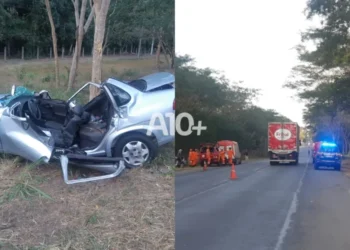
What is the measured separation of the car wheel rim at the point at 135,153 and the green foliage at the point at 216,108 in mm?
1742

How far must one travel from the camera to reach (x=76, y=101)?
4.43 meters

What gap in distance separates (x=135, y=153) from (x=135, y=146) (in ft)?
0.40

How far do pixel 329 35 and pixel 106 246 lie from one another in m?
2.11

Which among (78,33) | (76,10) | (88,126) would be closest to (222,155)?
(88,126)

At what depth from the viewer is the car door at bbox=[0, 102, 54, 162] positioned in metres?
4.46

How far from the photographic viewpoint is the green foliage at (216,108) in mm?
1916

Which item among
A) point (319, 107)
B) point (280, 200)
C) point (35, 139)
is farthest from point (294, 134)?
point (35, 139)

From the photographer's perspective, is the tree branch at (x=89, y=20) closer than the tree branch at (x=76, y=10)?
Yes

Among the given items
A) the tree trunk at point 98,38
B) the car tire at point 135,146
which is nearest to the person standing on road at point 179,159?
the car tire at point 135,146

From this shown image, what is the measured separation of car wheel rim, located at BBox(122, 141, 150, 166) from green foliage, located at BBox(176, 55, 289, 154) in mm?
1742

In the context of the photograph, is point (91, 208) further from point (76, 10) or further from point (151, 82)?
point (76, 10)

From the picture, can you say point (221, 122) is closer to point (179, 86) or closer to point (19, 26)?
point (179, 86)

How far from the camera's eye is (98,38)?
13.5ft

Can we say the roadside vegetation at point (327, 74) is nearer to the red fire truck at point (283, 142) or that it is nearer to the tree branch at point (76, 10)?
the red fire truck at point (283, 142)
